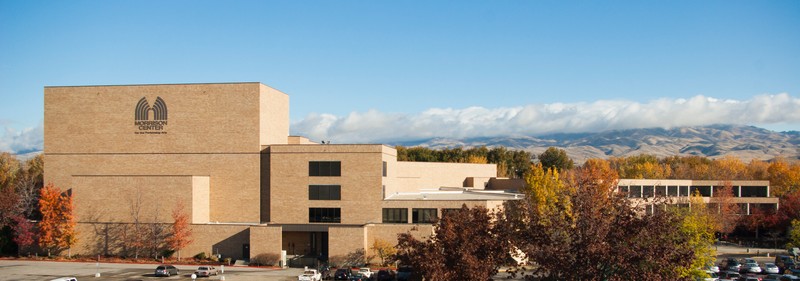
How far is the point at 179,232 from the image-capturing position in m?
72.6

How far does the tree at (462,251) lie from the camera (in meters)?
47.3

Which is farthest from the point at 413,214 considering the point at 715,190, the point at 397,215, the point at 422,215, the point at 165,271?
the point at 715,190

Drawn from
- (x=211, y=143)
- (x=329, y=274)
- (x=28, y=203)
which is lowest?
(x=329, y=274)

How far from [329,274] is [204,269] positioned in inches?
410

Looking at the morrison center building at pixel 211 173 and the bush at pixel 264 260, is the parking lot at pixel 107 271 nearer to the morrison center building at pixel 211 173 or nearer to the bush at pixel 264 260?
the bush at pixel 264 260

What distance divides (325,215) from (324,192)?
233 centimetres

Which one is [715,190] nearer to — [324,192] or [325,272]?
[324,192]

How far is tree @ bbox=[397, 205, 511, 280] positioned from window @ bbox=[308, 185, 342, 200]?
26226 millimetres

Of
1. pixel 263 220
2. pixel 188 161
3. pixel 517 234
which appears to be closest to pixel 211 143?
pixel 188 161

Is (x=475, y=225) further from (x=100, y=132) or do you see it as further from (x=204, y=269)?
(x=100, y=132)

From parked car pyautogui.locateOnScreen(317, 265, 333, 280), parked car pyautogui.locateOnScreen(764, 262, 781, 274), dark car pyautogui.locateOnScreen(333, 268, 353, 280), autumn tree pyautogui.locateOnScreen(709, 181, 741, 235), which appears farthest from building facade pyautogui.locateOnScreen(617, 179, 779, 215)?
dark car pyautogui.locateOnScreen(333, 268, 353, 280)

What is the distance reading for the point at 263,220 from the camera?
7881 centimetres

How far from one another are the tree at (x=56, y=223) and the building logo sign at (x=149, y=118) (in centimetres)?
1025

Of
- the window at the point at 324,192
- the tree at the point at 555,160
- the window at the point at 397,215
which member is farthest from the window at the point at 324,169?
the tree at the point at 555,160
